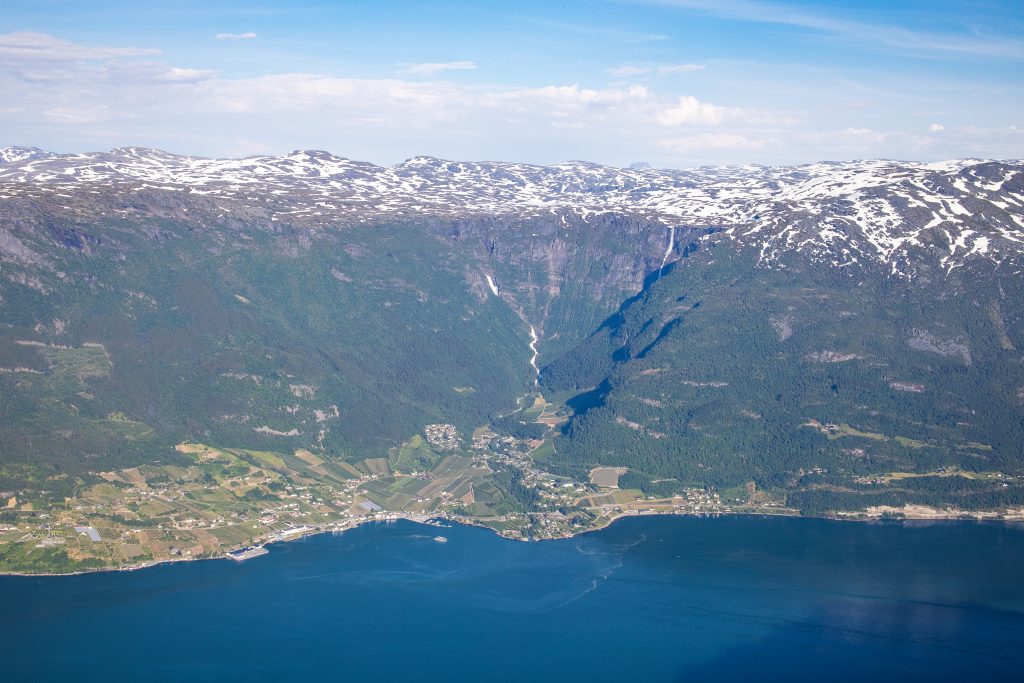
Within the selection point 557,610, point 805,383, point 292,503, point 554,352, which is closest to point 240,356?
point 292,503

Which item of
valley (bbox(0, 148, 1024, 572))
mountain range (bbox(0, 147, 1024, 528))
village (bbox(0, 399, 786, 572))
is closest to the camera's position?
village (bbox(0, 399, 786, 572))

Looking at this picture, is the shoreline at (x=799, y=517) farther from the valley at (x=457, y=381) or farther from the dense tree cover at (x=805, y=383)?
the dense tree cover at (x=805, y=383)

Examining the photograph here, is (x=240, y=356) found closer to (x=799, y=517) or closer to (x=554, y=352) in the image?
(x=554, y=352)

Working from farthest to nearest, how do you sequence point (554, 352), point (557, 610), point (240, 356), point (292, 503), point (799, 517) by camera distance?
point (554, 352) < point (240, 356) < point (799, 517) < point (292, 503) < point (557, 610)

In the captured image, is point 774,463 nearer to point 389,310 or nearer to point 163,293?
point 389,310

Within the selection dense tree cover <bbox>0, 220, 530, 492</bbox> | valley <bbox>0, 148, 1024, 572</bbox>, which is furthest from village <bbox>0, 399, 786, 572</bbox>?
dense tree cover <bbox>0, 220, 530, 492</bbox>

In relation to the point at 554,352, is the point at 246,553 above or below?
below

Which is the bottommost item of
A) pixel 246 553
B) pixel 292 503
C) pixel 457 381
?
pixel 246 553

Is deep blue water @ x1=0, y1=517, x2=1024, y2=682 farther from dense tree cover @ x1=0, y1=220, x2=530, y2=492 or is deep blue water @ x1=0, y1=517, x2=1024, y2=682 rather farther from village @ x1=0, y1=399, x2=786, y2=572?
dense tree cover @ x1=0, y1=220, x2=530, y2=492


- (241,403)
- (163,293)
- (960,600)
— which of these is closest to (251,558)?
(241,403)
